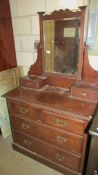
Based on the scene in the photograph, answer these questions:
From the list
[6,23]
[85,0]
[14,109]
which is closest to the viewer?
[85,0]

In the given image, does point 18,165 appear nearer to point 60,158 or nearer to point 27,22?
point 60,158

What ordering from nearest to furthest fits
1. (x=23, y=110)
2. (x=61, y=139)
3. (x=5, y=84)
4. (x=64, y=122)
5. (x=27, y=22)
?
(x=64, y=122) < (x=61, y=139) < (x=23, y=110) < (x=27, y=22) < (x=5, y=84)

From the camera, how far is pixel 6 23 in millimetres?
1743

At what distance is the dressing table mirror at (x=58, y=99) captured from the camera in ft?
4.34

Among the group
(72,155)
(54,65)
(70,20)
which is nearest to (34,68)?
(54,65)

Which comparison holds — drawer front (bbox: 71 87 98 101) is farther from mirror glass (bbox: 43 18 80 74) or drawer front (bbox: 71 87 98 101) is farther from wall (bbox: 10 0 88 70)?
wall (bbox: 10 0 88 70)

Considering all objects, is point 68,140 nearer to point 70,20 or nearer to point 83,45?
point 83,45

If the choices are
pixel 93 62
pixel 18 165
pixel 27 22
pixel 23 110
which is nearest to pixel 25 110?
pixel 23 110

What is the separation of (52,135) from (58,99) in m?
0.37

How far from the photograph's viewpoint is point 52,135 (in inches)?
57.3

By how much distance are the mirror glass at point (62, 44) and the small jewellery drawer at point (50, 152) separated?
834 mm

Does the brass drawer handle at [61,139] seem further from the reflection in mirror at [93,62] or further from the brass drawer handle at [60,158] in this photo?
the reflection in mirror at [93,62]

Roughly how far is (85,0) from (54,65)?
0.69m

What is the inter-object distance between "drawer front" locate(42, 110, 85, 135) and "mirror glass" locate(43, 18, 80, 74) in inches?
20.7
